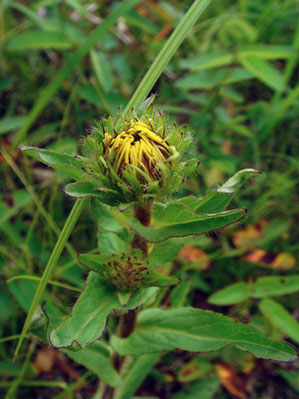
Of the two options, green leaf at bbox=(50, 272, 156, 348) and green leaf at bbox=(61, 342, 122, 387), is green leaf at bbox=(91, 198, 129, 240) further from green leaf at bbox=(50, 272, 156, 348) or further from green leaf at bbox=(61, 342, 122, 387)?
green leaf at bbox=(61, 342, 122, 387)

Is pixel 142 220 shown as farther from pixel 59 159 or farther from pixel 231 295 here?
pixel 231 295

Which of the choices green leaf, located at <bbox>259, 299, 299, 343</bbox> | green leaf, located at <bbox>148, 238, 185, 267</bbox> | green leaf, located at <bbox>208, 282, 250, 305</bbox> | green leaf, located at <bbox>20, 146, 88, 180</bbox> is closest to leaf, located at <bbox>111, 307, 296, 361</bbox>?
green leaf, located at <bbox>148, 238, 185, 267</bbox>

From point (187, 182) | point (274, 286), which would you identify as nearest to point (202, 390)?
point (274, 286)

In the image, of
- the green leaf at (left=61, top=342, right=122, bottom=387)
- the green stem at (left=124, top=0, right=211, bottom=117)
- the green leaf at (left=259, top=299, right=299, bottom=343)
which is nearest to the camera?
the green stem at (left=124, top=0, right=211, bottom=117)

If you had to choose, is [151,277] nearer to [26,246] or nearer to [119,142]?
[119,142]

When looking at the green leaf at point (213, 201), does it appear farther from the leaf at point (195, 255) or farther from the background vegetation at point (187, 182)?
the leaf at point (195, 255)

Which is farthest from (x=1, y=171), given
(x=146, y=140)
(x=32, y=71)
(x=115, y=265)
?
(x=146, y=140)

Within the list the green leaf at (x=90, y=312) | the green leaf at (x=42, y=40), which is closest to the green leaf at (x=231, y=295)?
the green leaf at (x=90, y=312)
